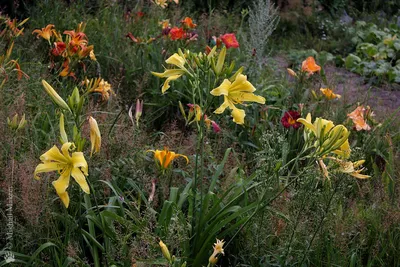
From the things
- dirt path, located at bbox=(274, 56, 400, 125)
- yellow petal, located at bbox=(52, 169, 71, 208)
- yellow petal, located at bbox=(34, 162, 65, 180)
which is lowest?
dirt path, located at bbox=(274, 56, 400, 125)

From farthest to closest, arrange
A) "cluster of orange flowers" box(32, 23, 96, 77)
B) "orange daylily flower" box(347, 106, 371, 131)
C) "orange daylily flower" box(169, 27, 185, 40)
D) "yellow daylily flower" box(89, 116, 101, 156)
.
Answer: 1. "orange daylily flower" box(169, 27, 185, 40)
2. "orange daylily flower" box(347, 106, 371, 131)
3. "cluster of orange flowers" box(32, 23, 96, 77)
4. "yellow daylily flower" box(89, 116, 101, 156)

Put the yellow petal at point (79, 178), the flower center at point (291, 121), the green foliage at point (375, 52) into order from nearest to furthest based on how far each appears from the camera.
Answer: the yellow petal at point (79, 178)
the flower center at point (291, 121)
the green foliage at point (375, 52)

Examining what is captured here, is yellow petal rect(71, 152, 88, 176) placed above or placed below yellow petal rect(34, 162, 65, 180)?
above

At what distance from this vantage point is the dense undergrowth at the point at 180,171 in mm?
2396

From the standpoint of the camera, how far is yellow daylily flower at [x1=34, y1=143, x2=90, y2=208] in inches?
80.4

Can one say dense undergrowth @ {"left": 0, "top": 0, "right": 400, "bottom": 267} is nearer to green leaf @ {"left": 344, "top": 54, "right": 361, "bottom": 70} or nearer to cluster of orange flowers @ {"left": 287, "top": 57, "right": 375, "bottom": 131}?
cluster of orange flowers @ {"left": 287, "top": 57, "right": 375, "bottom": 131}

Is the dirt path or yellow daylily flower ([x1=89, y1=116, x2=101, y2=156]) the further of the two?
the dirt path

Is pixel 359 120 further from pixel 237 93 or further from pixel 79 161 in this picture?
pixel 79 161

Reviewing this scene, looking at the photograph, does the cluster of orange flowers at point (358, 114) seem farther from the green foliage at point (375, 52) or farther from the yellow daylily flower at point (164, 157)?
the green foliage at point (375, 52)

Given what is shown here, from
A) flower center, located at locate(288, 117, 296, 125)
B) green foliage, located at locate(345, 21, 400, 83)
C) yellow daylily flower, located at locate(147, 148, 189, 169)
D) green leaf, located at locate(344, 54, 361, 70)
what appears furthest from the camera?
green leaf, located at locate(344, 54, 361, 70)

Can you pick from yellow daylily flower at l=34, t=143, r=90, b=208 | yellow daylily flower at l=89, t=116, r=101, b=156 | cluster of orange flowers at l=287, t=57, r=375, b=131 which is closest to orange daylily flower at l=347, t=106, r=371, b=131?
cluster of orange flowers at l=287, t=57, r=375, b=131

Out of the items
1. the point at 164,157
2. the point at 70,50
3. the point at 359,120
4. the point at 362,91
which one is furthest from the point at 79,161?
the point at 362,91

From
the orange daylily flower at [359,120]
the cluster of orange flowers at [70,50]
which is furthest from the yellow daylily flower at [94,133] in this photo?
the orange daylily flower at [359,120]

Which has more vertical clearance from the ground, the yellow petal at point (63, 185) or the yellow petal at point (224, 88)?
the yellow petal at point (224, 88)
